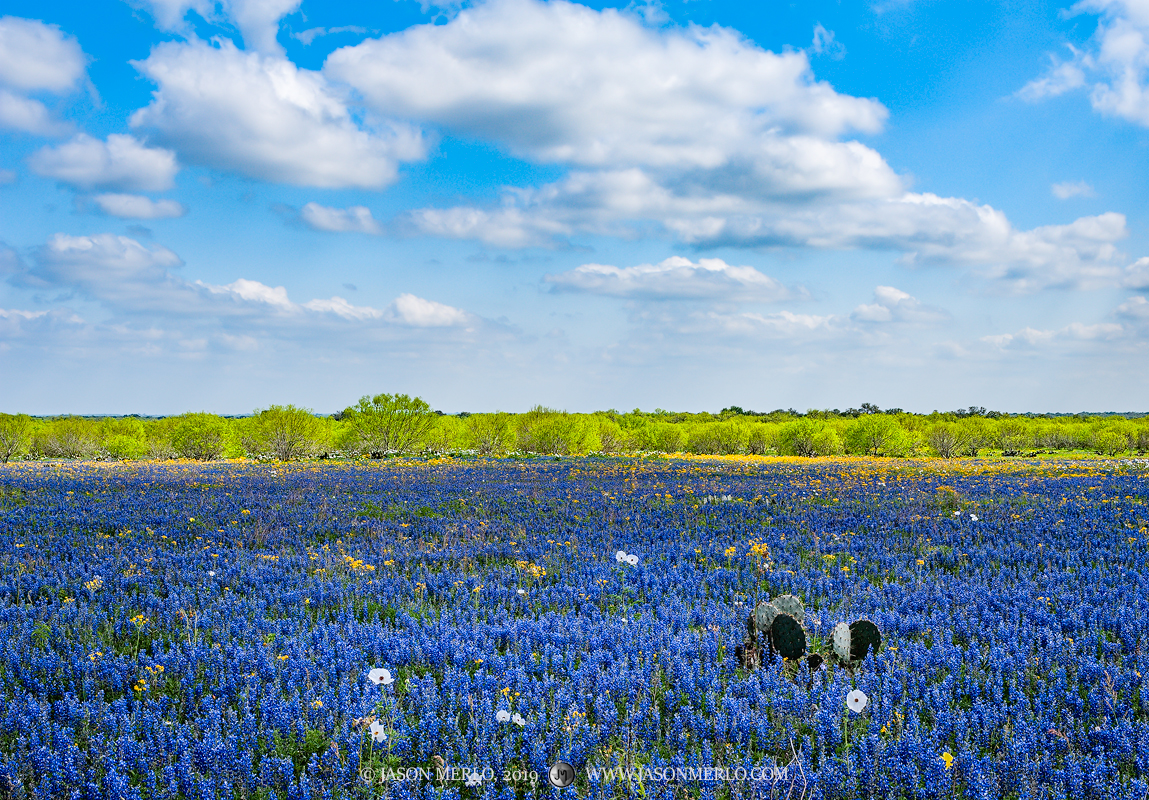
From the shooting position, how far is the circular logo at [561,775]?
3.41 meters

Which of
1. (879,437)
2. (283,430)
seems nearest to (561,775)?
(283,430)

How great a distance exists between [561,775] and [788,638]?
2.34 m

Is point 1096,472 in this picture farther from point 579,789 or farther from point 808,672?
point 579,789

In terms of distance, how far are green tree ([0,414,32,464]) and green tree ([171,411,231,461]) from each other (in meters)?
16.6

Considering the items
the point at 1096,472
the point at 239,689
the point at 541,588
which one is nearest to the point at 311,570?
the point at 541,588

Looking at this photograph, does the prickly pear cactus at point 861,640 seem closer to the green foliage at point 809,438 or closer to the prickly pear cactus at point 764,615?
the prickly pear cactus at point 764,615

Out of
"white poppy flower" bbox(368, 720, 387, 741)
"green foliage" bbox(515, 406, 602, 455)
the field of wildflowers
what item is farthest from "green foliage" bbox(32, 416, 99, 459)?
"white poppy flower" bbox(368, 720, 387, 741)

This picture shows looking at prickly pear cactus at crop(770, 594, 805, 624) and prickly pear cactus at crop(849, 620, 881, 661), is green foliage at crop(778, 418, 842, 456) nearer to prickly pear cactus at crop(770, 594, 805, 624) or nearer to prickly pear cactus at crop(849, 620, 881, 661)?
prickly pear cactus at crop(770, 594, 805, 624)

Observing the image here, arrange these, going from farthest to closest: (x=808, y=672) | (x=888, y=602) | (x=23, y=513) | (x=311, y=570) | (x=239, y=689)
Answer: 1. (x=23, y=513)
2. (x=311, y=570)
3. (x=888, y=602)
4. (x=808, y=672)
5. (x=239, y=689)

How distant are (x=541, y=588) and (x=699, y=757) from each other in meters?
3.82

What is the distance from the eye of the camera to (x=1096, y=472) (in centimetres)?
2158

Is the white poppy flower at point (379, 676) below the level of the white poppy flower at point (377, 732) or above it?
above

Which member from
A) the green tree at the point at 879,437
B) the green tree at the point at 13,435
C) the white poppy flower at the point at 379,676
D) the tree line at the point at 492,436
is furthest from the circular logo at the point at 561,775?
the green tree at the point at 13,435

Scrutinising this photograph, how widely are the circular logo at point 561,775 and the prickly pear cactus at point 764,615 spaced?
7.84 feet
